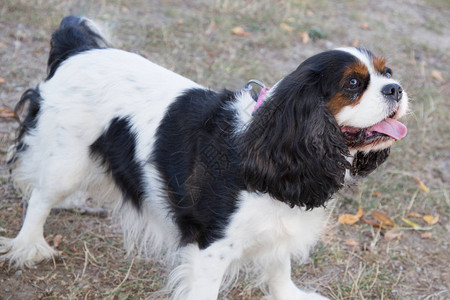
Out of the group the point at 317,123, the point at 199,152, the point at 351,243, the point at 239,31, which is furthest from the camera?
the point at 239,31

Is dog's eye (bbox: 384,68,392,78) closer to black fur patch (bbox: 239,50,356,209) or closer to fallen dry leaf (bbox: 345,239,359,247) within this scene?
black fur patch (bbox: 239,50,356,209)

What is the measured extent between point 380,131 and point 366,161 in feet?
1.15

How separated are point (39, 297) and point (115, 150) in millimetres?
913

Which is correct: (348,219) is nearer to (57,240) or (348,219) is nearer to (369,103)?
(369,103)

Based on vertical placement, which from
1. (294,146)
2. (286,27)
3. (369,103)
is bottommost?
(286,27)

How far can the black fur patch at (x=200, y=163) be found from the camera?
2.72 metres

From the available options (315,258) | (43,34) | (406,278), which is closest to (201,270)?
(315,258)

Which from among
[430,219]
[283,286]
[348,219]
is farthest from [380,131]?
[430,219]

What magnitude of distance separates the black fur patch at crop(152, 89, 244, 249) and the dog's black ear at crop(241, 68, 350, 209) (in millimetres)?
173

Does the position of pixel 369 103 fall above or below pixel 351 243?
above

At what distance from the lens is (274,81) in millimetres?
5879

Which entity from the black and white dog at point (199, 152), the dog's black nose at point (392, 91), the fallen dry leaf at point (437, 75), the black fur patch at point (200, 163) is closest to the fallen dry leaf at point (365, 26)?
the fallen dry leaf at point (437, 75)

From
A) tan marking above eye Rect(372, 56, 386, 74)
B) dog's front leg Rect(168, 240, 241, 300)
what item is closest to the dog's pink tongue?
tan marking above eye Rect(372, 56, 386, 74)

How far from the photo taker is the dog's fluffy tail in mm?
3449
